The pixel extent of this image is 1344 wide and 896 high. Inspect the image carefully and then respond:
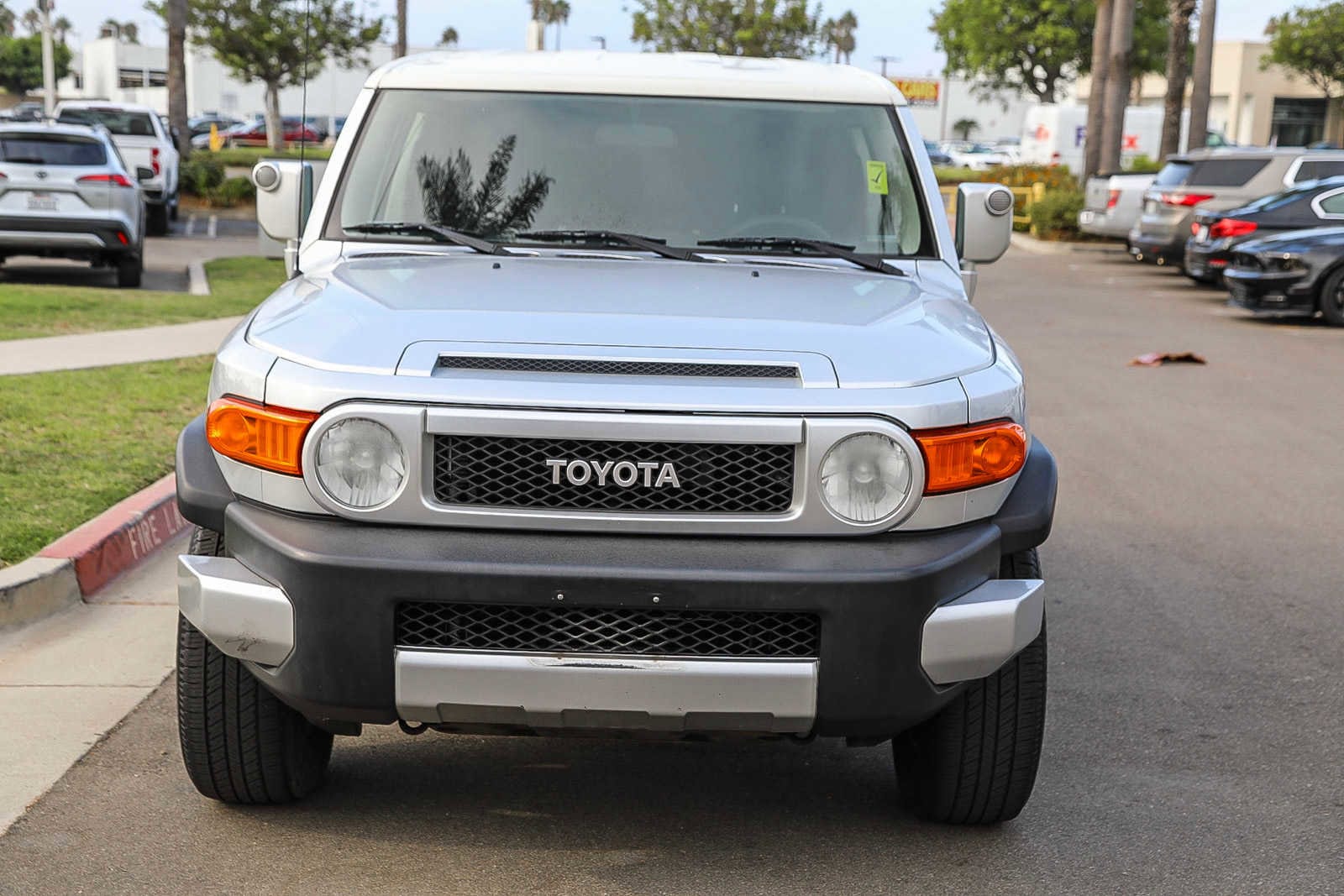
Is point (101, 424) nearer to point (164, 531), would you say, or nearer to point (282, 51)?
point (164, 531)

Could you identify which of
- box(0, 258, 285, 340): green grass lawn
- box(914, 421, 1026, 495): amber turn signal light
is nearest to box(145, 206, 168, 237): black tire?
box(0, 258, 285, 340): green grass lawn

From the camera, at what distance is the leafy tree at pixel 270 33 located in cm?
4519

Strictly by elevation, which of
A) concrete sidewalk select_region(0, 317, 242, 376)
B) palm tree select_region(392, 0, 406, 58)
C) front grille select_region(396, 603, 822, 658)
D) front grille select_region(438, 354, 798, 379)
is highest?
palm tree select_region(392, 0, 406, 58)

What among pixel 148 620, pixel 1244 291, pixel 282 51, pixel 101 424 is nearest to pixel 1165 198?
pixel 1244 291

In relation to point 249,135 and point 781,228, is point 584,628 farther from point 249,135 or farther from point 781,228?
point 249,135

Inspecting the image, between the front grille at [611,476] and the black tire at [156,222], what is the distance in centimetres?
2368

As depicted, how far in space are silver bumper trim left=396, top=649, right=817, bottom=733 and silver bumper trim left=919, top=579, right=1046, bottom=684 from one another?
0.88 ft

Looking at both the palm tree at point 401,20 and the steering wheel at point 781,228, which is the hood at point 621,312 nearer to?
the steering wheel at point 781,228

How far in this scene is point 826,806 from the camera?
171 inches

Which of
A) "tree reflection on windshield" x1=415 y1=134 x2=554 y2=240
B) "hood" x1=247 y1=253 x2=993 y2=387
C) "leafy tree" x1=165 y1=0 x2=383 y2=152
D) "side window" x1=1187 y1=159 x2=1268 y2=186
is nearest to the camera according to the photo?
"hood" x1=247 y1=253 x2=993 y2=387

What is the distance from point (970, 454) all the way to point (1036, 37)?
6588 cm

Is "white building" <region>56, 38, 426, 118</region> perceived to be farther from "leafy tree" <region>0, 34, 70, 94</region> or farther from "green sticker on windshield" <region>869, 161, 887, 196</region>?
"green sticker on windshield" <region>869, 161, 887, 196</region>

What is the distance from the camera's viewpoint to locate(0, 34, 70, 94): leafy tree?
10700 centimetres

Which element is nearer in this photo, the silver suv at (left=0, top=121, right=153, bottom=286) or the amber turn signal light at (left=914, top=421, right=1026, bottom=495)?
the amber turn signal light at (left=914, top=421, right=1026, bottom=495)
